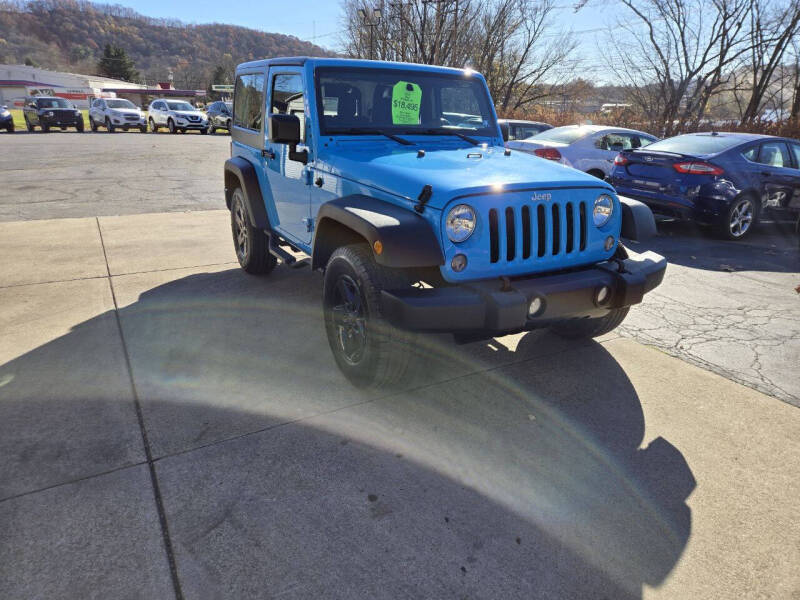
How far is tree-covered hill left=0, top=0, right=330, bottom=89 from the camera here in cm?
12009

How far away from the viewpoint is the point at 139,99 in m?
87.2

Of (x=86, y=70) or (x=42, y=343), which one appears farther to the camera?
(x=86, y=70)

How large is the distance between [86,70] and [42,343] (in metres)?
148

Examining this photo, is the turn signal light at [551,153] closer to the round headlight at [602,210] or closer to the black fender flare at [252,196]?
the black fender flare at [252,196]

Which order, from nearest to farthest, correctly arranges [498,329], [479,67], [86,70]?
[498,329], [479,67], [86,70]

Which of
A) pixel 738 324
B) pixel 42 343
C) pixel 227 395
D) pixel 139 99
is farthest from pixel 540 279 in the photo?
pixel 139 99

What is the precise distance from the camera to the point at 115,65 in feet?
323

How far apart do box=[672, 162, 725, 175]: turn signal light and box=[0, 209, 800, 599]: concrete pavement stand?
Answer: 4.23 metres

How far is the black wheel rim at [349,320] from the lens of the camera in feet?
10.2

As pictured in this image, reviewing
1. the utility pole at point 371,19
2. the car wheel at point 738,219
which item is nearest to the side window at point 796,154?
the car wheel at point 738,219

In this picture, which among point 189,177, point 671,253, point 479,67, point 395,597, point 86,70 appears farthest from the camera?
point 86,70

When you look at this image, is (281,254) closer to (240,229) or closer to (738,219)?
(240,229)

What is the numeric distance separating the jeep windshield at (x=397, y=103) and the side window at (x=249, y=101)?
1126mm

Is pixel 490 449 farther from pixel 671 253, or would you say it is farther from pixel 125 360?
pixel 671 253
